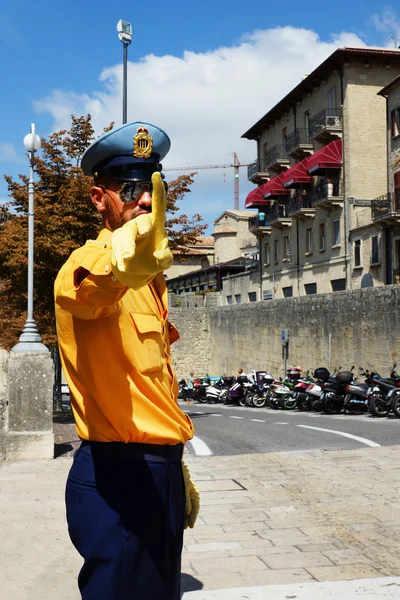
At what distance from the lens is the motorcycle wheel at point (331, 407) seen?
19.0 m

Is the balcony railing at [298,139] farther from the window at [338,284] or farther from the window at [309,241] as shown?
the window at [338,284]

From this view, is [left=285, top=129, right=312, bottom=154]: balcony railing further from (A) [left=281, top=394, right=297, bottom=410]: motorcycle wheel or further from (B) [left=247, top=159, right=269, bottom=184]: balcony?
(A) [left=281, top=394, right=297, bottom=410]: motorcycle wheel

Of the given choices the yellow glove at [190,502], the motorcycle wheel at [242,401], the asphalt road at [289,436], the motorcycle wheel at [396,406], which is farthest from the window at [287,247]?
the yellow glove at [190,502]

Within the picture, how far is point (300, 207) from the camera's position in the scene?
135 ft

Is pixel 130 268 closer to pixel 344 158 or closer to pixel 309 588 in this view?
pixel 309 588

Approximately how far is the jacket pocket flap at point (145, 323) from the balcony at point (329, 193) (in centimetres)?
3547

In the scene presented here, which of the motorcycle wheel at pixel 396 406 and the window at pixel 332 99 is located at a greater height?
the window at pixel 332 99

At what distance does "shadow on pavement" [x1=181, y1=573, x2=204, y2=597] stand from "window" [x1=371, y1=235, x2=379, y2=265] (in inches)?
1184

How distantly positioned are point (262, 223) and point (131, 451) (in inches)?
1777

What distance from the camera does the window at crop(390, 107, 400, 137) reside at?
108 ft

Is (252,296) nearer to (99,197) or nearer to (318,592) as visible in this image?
(318,592)

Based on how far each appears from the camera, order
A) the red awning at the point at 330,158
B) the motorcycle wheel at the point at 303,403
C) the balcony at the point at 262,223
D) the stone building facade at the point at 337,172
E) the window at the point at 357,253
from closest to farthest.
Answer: the motorcycle wheel at the point at 303,403, the window at the point at 357,253, the stone building facade at the point at 337,172, the red awning at the point at 330,158, the balcony at the point at 262,223

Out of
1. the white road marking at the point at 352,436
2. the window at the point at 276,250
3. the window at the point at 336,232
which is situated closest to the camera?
the white road marking at the point at 352,436

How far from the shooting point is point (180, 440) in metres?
2.50
